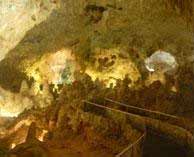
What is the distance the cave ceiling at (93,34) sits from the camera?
10.9 m

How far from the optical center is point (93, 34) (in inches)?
551

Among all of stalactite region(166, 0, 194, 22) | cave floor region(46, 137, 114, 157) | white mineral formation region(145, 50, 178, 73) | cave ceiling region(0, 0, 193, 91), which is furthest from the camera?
white mineral formation region(145, 50, 178, 73)

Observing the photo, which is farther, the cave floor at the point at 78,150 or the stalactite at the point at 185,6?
the cave floor at the point at 78,150

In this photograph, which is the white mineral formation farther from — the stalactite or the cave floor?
the cave floor

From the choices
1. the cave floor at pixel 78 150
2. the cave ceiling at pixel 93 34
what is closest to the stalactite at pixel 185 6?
the cave ceiling at pixel 93 34

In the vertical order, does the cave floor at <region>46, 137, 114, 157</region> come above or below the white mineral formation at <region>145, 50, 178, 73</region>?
below

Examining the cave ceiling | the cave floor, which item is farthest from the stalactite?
the cave floor

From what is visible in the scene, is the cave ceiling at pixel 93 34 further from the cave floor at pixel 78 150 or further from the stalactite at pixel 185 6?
the cave floor at pixel 78 150

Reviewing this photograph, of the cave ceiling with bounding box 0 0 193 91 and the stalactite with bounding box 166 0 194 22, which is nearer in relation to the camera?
the stalactite with bounding box 166 0 194 22

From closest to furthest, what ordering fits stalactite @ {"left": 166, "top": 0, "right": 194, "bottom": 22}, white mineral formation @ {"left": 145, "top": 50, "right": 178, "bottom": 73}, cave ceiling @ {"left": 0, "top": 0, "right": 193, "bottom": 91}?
stalactite @ {"left": 166, "top": 0, "right": 194, "bottom": 22}, cave ceiling @ {"left": 0, "top": 0, "right": 193, "bottom": 91}, white mineral formation @ {"left": 145, "top": 50, "right": 178, "bottom": 73}

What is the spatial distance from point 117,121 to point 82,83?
3.16 m

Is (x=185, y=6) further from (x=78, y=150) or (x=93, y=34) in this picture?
(x=93, y=34)

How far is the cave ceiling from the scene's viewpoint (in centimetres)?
1087

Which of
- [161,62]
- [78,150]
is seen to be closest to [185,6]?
[78,150]
